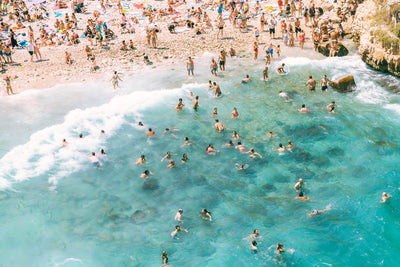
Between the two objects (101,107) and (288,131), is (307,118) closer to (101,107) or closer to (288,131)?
(288,131)

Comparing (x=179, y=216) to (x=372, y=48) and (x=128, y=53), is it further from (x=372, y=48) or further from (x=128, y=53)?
(x=128, y=53)

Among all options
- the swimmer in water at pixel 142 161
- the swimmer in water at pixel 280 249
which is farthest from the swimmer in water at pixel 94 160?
the swimmer in water at pixel 280 249

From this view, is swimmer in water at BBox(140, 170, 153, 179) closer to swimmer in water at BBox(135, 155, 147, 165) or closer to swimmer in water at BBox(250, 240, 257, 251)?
swimmer in water at BBox(135, 155, 147, 165)

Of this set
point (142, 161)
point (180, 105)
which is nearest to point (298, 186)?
point (142, 161)

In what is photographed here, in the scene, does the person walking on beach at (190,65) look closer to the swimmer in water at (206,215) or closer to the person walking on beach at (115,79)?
the person walking on beach at (115,79)

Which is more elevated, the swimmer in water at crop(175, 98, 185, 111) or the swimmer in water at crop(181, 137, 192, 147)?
the swimmer in water at crop(175, 98, 185, 111)

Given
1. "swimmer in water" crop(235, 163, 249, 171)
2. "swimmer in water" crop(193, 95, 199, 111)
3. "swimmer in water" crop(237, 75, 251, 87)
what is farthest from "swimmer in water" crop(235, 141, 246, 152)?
"swimmer in water" crop(237, 75, 251, 87)
